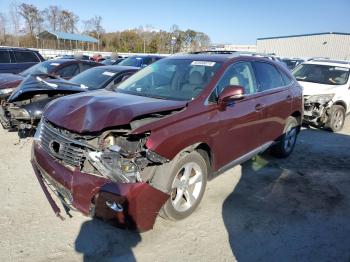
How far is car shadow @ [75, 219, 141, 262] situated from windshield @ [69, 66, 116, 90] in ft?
13.8

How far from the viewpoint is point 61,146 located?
3.54m

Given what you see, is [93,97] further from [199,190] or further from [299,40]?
[299,40]

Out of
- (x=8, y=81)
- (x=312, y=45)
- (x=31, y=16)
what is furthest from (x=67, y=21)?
(x=8, y=81)

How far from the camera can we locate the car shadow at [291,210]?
3.46 metres

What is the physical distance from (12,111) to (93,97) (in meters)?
2.97

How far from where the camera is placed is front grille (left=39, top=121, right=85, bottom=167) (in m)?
3.38

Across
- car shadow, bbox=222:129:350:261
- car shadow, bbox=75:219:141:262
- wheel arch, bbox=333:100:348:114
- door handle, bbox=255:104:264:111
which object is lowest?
car shadow, bbox=222:129:350:261

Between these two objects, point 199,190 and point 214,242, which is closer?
point 214,242

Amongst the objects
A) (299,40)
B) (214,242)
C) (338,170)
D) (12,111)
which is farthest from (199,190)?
(299,40)

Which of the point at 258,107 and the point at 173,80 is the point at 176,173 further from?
the point at 258,107

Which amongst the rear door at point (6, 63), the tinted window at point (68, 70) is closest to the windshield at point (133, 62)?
the rear door at point (6, 63)

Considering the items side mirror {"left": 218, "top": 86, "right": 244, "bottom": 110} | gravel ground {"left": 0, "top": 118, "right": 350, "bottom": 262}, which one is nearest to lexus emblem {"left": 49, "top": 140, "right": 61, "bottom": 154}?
gravel ground {"left": 0, "top": 118, "right": 350, "bottom": 262}

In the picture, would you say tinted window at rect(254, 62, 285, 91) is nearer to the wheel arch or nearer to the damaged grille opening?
the damaged grille opening

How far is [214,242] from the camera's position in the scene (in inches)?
138
